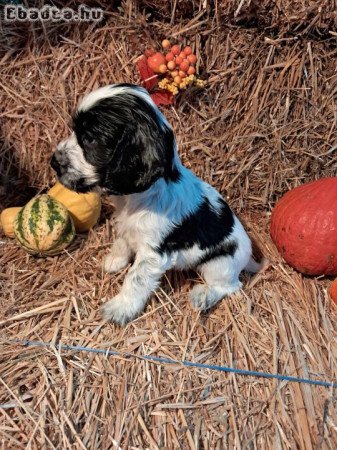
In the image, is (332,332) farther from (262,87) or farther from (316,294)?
(262,87)

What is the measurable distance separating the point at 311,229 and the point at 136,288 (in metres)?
1.52

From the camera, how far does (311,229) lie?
3686 millimetres

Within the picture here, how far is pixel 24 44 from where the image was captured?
12.1 feet

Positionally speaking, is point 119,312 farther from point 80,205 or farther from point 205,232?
point 80,205

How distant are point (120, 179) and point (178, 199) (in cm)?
62

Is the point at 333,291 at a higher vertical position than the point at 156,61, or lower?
lower

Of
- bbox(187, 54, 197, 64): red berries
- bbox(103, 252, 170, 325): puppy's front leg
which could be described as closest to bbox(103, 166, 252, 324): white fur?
bbox(103, 252, 170, 325): puppy's front leg

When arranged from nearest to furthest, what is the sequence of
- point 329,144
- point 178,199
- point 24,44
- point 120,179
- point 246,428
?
point 120,179 → point 246,428 → point 178,199 → point 24,44 → point 329,144

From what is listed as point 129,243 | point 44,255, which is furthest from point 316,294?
point 44,255

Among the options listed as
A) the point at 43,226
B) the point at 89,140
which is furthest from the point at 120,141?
the point at 43,226

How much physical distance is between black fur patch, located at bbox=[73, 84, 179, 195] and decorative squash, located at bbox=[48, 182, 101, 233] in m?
1.18

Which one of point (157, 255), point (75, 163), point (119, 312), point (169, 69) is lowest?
point (119, 312)

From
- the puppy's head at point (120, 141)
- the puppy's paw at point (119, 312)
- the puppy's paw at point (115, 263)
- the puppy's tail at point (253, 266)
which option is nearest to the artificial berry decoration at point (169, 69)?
the puppy's head at point (120, 141)

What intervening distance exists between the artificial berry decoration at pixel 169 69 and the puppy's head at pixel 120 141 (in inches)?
46.1
